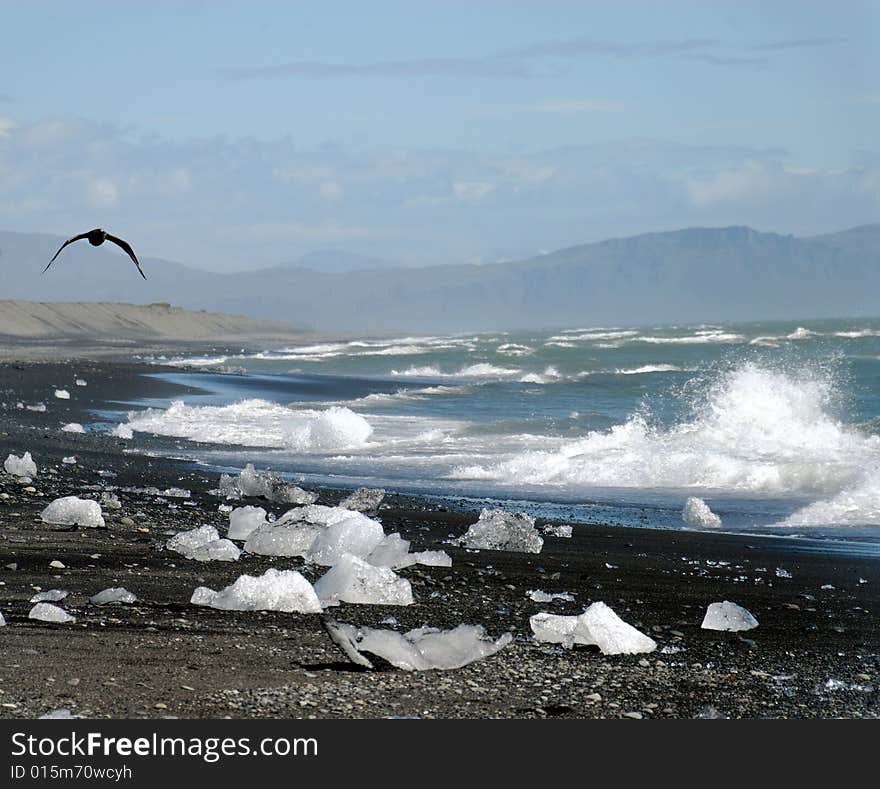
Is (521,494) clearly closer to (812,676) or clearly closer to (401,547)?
(401,547)

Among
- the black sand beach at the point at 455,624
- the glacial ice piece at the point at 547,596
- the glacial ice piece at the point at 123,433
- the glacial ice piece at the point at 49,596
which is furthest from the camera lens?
the glacial ice piece at the point at 123,433

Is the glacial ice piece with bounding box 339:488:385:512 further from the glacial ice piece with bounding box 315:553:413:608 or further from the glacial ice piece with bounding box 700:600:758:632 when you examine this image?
the glacial ice piece with bounding box 700:600:758:632

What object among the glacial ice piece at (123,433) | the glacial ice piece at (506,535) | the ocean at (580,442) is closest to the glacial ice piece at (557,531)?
the glacial ice piece at (506,535)

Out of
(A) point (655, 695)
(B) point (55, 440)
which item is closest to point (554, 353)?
(B) point (55, 440)

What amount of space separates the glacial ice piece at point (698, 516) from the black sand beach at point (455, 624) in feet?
3.27

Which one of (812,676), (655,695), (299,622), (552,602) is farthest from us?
(552,602)

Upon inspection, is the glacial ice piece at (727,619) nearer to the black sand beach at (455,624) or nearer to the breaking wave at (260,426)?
the black sand beach at (455,624)

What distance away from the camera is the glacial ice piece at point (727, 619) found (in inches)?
284

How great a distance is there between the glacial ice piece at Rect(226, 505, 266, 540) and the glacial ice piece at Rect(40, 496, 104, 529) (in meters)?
1.01

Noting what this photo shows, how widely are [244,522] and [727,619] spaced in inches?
149

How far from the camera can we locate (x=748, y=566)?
32.0 ft

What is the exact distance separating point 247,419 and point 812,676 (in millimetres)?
18508

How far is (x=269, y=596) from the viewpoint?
273 inches

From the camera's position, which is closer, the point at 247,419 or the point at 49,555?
the point at 49,555
